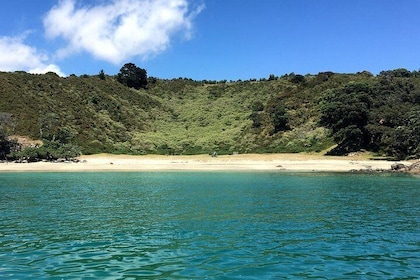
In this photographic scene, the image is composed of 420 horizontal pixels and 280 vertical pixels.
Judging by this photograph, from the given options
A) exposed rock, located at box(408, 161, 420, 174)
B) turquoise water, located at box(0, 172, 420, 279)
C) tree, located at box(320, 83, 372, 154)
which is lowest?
turquoise water, located at box(0, 172, 420, 279)

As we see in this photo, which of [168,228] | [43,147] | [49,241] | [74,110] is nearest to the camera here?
[49,241]

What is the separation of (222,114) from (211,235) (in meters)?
83.6

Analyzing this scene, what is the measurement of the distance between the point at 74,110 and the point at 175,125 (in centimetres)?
2115

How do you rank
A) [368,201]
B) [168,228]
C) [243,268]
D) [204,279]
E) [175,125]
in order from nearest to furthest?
[204,279] < [243,268] < [168,228] < [368,201] < [175,125]

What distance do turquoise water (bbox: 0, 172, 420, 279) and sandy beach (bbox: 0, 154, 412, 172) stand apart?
21.6 metres

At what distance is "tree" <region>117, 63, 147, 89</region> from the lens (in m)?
113

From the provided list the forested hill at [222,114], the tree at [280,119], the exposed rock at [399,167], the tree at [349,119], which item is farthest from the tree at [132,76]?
the exposed rock at [399,167]

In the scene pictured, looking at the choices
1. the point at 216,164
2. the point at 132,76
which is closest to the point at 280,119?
the point at 216,164

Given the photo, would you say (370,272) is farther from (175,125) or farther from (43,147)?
(175,125)

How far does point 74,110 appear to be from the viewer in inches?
3233

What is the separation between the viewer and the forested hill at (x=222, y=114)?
186ft

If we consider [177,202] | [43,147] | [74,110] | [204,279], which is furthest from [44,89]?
[204,279]

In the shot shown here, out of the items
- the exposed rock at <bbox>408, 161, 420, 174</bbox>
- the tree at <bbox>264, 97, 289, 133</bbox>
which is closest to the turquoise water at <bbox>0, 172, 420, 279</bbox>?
the exposed rock at <bbox>408, 161, 420, 174</bbox>

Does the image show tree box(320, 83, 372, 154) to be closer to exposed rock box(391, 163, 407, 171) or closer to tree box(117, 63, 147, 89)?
exposed rock box(391, 163, 407, 171)
